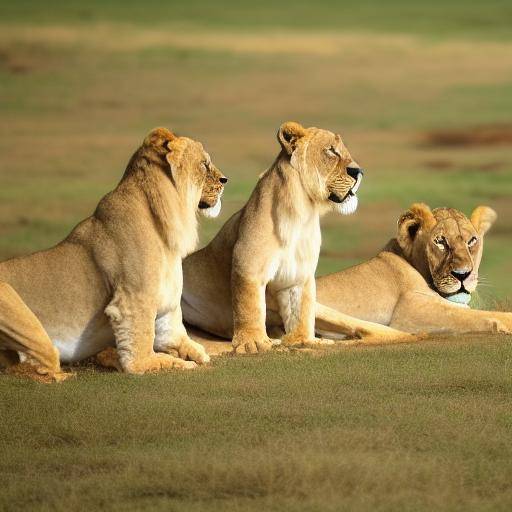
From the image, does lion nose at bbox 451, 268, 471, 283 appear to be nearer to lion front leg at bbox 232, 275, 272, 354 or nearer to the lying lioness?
the lying lioness

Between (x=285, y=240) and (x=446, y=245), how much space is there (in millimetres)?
1692

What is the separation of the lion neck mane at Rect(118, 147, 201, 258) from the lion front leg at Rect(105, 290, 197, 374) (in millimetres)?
392

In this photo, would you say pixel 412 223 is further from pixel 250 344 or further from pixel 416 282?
pixel 250 344

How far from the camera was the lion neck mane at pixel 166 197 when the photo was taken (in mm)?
7395

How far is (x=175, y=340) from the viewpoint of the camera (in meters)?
7.66

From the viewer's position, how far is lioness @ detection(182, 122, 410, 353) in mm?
8086

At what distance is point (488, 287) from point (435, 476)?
19.1 ft

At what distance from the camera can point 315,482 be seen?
16.5ft

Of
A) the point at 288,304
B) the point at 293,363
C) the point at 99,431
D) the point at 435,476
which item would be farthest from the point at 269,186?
the point at 435,476

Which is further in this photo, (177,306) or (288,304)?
(288,304)

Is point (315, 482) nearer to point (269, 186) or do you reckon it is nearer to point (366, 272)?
point (269, 186)

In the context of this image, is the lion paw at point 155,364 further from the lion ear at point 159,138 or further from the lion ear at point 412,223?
the lion ear at point 412,223

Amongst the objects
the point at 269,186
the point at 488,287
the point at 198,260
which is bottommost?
the point at 488,287

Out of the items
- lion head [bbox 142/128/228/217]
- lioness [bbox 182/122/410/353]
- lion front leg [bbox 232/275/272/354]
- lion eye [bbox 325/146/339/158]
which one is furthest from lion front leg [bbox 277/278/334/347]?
lion head [bbox 142/128/228/217]
